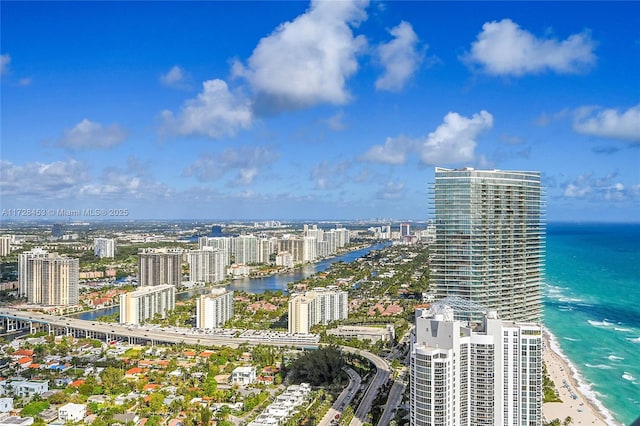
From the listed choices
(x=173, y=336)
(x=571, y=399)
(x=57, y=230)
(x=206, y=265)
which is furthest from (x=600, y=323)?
(x=57, y=230)

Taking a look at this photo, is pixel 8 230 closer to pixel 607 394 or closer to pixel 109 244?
pixel 109 244

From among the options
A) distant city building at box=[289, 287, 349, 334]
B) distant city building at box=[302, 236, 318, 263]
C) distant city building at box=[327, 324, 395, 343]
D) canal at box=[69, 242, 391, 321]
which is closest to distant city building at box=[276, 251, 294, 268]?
canal at box=[69, 242, 391, 321]

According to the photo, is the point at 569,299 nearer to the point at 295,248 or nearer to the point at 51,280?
the point at 51,280

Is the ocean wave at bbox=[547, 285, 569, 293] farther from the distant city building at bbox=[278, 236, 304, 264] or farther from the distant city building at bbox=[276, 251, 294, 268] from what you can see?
the distant city building at bbox=[278, 236, 304, 264]

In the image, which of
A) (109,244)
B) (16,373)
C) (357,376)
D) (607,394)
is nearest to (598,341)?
(607,394)

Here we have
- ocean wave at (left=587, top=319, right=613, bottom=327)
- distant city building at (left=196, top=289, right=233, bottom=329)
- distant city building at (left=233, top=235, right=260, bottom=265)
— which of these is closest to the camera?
ocean wave at (left=587, top=319, right=613, bottom=327)

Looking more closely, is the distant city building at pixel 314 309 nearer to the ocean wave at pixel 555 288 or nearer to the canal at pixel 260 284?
the canal at pixel 260 284
